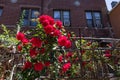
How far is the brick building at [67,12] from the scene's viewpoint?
13438 millimetres

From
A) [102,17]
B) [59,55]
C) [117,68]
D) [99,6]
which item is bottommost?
[117,68]

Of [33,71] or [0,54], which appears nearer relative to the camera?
[33,71]

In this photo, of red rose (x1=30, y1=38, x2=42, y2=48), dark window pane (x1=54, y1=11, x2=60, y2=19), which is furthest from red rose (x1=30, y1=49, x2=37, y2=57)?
dark window pane (x1=54, y1=11, x2=60, y2=19)

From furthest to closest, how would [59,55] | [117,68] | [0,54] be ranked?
[117,68] < [0,54] < [59,55]

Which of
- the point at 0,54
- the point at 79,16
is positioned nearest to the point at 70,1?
the point at 79,16

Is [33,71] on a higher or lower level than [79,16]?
lower

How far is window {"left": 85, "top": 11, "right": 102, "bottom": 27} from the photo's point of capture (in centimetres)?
1402

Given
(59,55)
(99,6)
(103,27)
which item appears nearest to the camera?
(59,55)

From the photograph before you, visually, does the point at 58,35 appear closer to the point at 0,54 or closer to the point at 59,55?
the point at 59,55

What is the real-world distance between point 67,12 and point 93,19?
2074mm

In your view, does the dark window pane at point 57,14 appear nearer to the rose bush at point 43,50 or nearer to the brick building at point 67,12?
the brick building at point 67,12

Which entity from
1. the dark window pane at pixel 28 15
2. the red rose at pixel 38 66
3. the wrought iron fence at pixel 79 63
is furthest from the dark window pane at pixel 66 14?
the red rose at pixel 38 66

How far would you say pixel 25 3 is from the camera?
14.2 metres

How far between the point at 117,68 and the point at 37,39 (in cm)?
329
